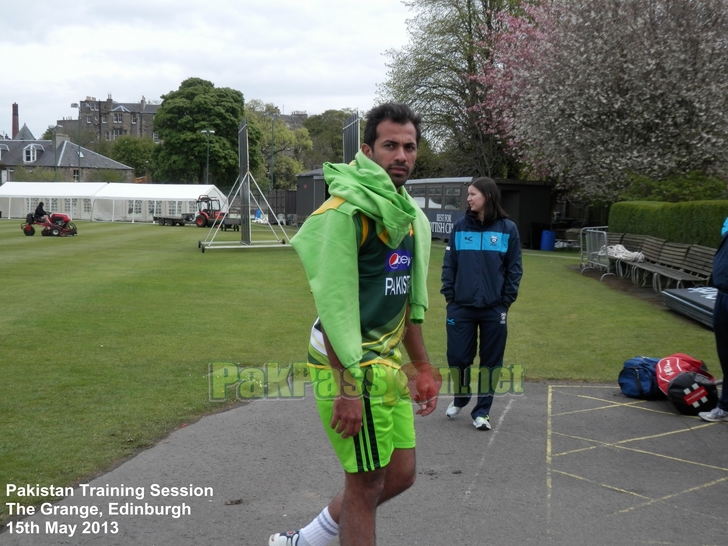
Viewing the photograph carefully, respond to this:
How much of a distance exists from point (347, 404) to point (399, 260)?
24.7 inches

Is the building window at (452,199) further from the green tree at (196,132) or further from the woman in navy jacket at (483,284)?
the green tree at (196,132)

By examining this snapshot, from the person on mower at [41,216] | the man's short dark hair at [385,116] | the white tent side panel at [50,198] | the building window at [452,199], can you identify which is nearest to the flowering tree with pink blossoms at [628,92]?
the building window at [452,199]

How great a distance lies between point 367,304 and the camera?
9.95ft

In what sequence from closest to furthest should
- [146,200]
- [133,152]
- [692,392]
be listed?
[692,392], [146,200], [133,152]

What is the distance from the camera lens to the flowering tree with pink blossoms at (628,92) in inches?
912

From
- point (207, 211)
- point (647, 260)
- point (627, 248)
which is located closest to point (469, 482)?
point (647, 260)

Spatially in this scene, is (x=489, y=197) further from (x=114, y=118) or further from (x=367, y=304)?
(x=114, y=118)

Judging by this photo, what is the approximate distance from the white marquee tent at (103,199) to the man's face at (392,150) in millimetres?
57435

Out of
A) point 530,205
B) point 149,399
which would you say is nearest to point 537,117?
point 530,205

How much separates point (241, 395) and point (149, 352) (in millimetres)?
2240

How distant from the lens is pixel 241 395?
7461 mm

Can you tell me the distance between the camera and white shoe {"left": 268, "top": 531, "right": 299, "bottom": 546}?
3.53 m

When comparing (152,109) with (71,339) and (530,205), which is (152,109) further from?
(71,339)

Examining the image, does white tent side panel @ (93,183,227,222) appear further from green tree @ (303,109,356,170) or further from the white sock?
the white sock
